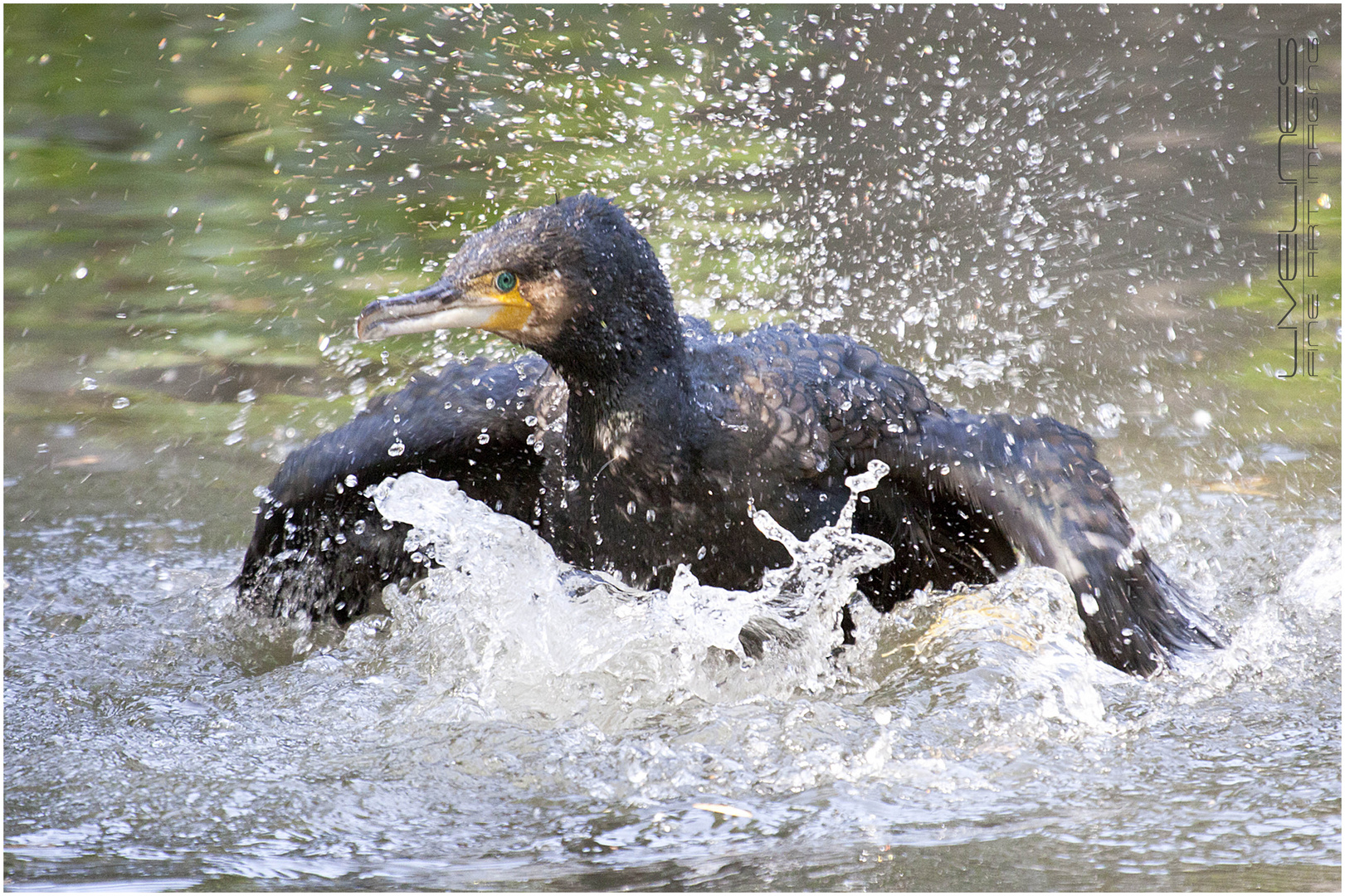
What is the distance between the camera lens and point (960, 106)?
23.0 ft

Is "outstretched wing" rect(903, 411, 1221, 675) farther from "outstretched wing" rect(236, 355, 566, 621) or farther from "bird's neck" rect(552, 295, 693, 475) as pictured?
"outstretched wing" rect(236, 355, 566, 621)

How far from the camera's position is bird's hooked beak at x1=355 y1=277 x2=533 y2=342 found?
3018 mm

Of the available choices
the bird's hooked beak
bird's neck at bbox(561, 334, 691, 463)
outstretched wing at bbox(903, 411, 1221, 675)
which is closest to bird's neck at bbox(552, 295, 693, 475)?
bird's neck at bbox(561, 334, 691, 463)

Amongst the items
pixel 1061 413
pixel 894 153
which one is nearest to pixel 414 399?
pixel 1061 413

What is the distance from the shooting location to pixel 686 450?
3225mm

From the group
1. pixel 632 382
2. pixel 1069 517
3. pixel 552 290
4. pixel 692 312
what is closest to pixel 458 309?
pixel 552 290

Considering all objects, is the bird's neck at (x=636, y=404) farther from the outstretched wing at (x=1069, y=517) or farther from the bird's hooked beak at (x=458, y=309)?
the outstretched wing at (x=1069, y=517)

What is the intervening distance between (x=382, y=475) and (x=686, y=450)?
99 cm

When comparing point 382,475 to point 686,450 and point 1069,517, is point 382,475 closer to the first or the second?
point 686,450

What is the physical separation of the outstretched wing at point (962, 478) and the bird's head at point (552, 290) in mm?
405

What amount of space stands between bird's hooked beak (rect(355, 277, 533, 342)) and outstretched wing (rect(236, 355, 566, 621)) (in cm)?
53

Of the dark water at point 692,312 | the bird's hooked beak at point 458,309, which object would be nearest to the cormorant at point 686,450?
the bird's hooked beak at point 458,309

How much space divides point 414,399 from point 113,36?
14.4 feet

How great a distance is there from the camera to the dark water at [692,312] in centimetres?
271
